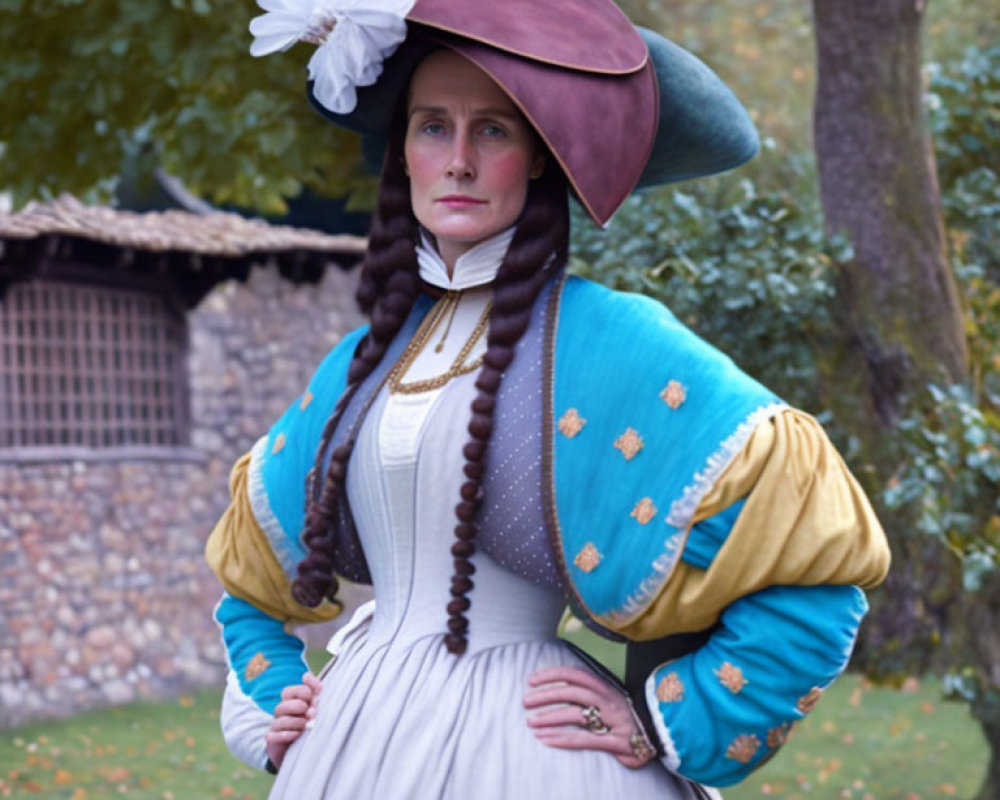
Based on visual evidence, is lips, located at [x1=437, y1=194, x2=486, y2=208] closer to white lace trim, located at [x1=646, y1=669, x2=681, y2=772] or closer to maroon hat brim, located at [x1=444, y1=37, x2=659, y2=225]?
maroon hat brim, located at [x1=444, y1=37, x2=659, y2=225]

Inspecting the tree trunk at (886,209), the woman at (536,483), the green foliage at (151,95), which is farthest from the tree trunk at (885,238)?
the woman at (536,483)

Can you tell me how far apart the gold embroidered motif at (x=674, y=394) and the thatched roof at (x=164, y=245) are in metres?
9.67

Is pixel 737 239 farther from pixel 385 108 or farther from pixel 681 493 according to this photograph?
pixel 681 493

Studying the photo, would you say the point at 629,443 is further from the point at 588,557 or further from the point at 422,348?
the point at 422,348

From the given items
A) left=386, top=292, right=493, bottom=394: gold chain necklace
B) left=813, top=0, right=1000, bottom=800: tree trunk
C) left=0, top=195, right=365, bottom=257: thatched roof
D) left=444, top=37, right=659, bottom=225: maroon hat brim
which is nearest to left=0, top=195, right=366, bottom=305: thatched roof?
left=0, top=195, right=365, bottom=257: thatched roof

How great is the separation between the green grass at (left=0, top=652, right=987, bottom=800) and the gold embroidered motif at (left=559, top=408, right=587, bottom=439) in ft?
22.7

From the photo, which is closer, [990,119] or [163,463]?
[990,119]

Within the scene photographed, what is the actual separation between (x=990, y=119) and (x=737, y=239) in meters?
2.04

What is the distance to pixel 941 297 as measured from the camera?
6.15 metres

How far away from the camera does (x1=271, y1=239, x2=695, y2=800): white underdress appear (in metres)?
2.34

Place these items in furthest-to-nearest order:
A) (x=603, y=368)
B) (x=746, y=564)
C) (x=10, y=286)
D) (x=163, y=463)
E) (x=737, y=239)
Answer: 1. (x=163, y=463)
2. (x=10, y=286)
3. (x=737, y=239)
4. (x=603, y=368)
5. (x=746, y=564)

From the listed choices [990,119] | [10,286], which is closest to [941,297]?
[990,119]

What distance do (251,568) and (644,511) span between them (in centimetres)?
81

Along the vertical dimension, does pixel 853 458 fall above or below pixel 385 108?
below
